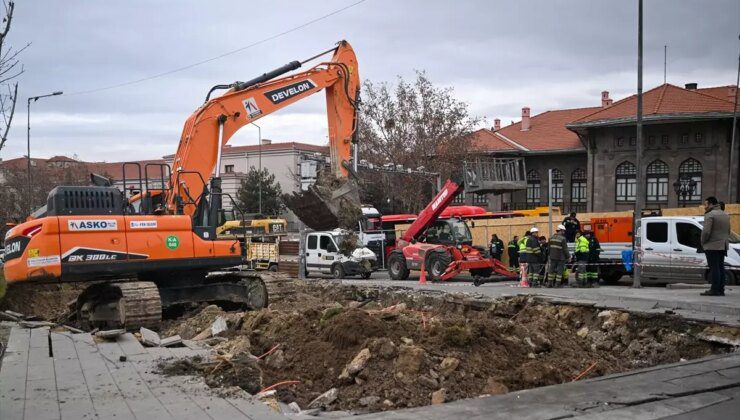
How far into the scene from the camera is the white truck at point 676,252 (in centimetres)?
1745

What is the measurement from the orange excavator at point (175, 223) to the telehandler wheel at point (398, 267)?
33.2 feet

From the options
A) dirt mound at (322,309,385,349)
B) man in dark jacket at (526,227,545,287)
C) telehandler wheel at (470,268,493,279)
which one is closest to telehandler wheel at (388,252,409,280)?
telehandler wheel at (470,268,493,279)

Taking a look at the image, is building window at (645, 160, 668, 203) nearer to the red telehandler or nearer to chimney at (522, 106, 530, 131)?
chimney at (522, 106, 530, 131)

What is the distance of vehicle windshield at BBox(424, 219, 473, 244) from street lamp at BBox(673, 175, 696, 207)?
16333 millimetres

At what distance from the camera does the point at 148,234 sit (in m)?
11.8

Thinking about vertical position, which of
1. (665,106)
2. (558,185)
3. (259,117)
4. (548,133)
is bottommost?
(558,185)

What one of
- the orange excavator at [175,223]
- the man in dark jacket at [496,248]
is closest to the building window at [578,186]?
the man in dark jacket at [496,248]

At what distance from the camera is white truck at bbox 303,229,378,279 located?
25.7 meters

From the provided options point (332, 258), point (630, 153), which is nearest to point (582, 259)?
point (332, 258)

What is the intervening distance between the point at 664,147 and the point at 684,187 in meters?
8.08

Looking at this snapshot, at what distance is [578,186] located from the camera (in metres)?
49.3

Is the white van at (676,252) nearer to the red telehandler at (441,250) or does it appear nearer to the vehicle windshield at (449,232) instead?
the red telehandler at (441,250)

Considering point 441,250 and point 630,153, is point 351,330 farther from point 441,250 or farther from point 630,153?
point 630,153

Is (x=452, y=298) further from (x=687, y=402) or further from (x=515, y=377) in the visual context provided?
(x=687, y=402)
